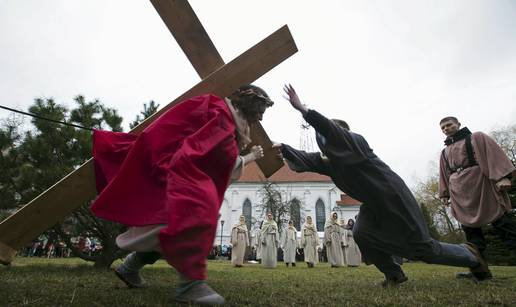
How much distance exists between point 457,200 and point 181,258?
4606mm

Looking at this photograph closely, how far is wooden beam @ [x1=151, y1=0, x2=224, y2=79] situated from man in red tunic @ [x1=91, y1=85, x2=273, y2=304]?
2.65 ft

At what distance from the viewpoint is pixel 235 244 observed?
1540cm

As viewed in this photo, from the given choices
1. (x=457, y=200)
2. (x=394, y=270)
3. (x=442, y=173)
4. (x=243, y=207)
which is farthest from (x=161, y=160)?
(x=243, y=207)

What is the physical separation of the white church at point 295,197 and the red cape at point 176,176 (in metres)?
44.2

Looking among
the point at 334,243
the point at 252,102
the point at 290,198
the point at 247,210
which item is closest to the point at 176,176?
the point at 252,102

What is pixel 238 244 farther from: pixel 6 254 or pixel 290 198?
pixel 290 198

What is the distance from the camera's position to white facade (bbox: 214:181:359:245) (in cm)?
4778

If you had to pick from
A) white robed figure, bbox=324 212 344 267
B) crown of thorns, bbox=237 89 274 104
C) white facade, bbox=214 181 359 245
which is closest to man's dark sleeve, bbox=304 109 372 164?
crown of thorns, bbox=237 89 274 104

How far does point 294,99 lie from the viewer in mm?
3516

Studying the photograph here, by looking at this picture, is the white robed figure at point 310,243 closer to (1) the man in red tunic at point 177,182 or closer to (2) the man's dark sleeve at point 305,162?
(2) the man's dark sleeve at point 305,162

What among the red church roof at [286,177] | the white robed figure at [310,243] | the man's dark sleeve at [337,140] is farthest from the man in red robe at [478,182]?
the red church roof at [286,177]

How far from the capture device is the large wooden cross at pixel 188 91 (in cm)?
278

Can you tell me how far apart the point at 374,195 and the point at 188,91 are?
2.22 metres

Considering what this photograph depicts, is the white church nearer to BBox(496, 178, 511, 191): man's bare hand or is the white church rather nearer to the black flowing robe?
BBox(496, 178, 511, 191): man's bare hand
